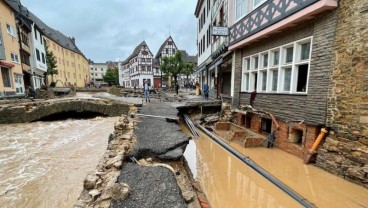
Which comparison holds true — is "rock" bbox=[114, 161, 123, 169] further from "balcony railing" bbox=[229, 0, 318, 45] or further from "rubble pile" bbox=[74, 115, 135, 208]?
"balcony railing" bbox=[229, 0, 318, 45]

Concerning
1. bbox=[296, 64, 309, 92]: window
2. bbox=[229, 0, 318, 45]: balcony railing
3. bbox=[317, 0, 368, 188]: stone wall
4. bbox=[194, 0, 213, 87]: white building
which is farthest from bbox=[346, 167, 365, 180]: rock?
bbox=[194, 0, 213, 87]: white building

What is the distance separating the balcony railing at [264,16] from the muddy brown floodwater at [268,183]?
16.0 feet

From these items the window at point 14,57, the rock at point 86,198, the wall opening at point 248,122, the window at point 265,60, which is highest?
the window at point 14,57

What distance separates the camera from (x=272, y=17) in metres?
7.00

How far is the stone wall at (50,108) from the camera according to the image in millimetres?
11156

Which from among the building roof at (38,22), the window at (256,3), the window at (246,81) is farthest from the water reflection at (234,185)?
the building roof at (38,22)

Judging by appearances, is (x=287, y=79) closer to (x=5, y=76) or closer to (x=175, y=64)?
(x=5, y=76)

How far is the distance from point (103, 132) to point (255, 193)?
7774 millimetres

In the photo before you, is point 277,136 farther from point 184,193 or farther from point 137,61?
point 137,61

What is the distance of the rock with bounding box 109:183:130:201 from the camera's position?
260cm

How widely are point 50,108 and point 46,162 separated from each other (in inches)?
293

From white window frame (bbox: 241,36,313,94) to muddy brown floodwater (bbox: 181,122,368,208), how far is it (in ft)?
8.14

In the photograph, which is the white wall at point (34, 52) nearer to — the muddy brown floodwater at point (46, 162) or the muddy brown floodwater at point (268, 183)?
the muddy brown floodwater at point (46, 162)

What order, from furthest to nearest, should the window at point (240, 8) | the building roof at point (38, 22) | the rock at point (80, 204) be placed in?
1. the building roof at point (38, 22)
2. the window at point (240, 8)
3. the rock at point (80, 204)
